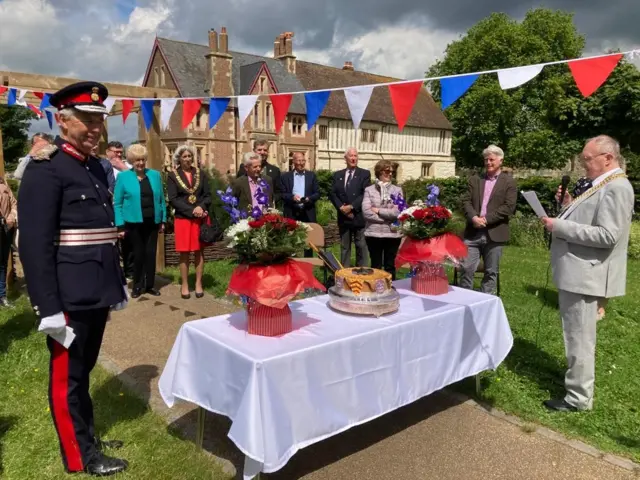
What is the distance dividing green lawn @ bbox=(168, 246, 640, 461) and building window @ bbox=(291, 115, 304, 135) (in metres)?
23.9

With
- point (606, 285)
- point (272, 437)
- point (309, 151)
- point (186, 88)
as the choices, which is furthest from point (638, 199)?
point (186, 88)

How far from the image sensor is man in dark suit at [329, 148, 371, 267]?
261 inches

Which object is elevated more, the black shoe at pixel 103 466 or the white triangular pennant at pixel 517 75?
the white triangular pennant at pixel 517 75

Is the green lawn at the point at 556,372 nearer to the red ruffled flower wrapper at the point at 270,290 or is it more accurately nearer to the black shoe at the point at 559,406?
the black shoe at the point at 559,406

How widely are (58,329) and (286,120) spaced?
28.5 metres

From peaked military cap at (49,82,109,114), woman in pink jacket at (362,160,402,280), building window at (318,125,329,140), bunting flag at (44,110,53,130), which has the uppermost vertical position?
building window at (318,125,329,140)

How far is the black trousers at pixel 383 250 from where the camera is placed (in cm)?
617

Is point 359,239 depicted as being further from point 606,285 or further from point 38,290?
point 38,290

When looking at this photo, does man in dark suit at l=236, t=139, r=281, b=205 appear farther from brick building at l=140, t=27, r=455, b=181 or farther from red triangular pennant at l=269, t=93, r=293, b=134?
brick building at l=140, t=27, r=455, b=181

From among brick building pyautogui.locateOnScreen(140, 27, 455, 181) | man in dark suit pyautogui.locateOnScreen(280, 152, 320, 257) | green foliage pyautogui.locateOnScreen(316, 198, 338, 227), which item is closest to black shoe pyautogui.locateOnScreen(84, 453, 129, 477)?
man in dark suit pyautogui.locateOnScreen(280, 152, 320, 257)

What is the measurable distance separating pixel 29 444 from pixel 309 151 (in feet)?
93.2

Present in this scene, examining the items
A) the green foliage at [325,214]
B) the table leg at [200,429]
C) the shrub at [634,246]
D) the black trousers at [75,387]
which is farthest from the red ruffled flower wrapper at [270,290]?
the shrub at [634,246]

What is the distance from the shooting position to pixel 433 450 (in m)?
3.13

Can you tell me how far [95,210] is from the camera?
2641 mm
